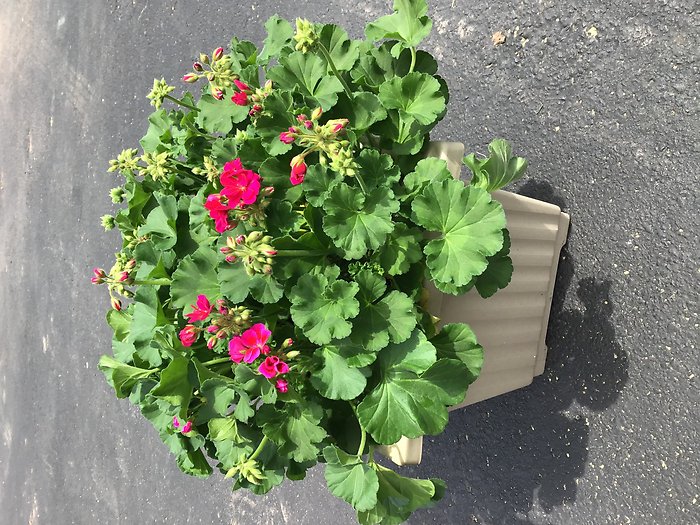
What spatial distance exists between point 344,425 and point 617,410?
62 cm

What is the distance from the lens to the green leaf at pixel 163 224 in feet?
3.77

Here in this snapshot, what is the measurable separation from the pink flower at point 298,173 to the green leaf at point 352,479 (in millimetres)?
442

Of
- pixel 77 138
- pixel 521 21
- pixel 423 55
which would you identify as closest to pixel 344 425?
pixel 423 55

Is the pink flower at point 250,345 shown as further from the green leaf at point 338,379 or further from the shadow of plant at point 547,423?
the shadow of plant at point 547,423

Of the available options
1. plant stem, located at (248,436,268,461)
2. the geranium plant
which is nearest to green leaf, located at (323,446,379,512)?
the geranium plant

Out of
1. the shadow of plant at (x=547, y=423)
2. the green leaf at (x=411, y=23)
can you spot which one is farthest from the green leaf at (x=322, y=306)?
the shadow of plant at (x=547, y=423)

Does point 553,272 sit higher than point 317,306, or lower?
lower

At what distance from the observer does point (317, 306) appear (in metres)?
1.02

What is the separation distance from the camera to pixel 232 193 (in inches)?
36.0

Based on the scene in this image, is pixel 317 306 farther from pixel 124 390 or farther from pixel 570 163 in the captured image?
pixel 570 163

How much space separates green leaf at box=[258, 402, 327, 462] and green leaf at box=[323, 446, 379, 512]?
0.15 feet

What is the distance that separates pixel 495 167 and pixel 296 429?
0.58m

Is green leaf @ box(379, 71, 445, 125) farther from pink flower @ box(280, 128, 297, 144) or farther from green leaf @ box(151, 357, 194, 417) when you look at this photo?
green leaf @ box(151, 357, 194, 417)

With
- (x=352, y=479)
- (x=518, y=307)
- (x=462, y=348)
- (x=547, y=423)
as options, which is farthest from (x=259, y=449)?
(x=547, y=423)
